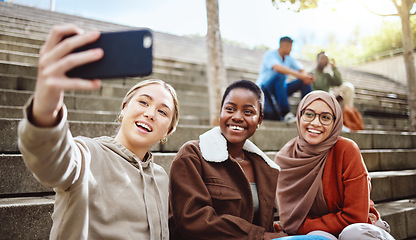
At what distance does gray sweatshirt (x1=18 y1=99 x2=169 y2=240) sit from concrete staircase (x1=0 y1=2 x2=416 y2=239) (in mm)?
745

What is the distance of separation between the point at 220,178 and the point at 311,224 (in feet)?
2.55

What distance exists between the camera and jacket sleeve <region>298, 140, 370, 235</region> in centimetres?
215

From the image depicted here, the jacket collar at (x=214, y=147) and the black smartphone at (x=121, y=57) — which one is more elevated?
the black smartphone at (x=121, y=57)

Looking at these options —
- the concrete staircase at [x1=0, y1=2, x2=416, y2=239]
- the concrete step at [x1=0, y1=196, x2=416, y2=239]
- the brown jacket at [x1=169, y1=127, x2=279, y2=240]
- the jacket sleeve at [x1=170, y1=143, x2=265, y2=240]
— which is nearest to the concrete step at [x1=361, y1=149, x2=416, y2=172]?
the concrete staircase at [x1=0, y1=2, x2=416, y2=239]

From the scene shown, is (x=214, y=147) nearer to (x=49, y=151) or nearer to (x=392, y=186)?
(x=49, y=151)

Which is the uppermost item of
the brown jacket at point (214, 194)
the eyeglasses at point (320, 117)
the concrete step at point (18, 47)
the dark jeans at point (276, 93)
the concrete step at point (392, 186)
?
the concrete step at point (18, 47)

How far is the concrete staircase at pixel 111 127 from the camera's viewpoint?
204cm

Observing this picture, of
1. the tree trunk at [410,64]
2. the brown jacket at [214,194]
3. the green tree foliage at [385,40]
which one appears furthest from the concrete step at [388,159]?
the green tree foliage at [385,40]

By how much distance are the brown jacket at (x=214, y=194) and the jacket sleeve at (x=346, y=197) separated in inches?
15.6

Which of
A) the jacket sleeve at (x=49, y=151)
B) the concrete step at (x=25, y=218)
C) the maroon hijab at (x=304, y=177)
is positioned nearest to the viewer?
the jacket sleeve at (x=49, y=151)

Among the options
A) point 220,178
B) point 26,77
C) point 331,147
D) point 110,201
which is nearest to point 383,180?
point 331,147

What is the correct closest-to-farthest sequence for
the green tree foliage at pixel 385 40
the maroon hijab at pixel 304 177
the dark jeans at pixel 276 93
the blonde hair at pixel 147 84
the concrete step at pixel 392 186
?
the blonde hair at pixel 147 84 < the maroon hijab at pixel 304 177 < the concrete step at pixel 392 186 < the dark jeans at pixel 276 93 < the green tree foliage at pixel 385 40

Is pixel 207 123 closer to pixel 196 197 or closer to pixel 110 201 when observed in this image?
pixel 196 197

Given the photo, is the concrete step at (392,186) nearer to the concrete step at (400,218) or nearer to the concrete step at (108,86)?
the concrete step at (400,218)
